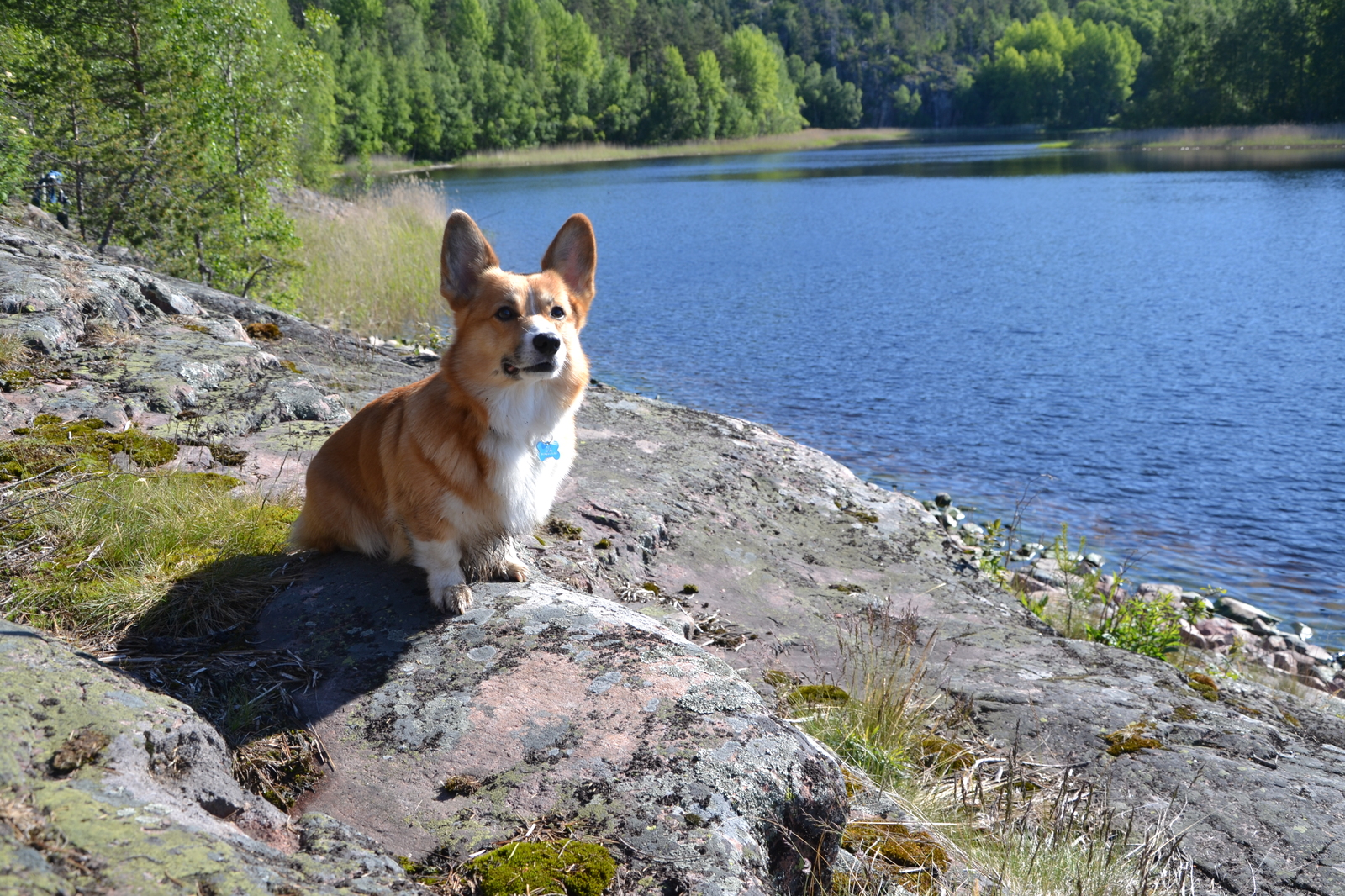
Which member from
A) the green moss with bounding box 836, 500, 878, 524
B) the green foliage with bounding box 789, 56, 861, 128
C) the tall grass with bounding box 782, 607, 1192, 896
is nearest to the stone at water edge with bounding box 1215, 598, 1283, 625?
the green moss with bounding box 836, 500, 878, 524

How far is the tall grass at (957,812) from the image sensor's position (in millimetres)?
2680

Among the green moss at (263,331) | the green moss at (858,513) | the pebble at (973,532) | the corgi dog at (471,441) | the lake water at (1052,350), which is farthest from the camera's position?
the lake water at (1052,350)

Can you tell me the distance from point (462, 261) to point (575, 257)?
48 centimetres

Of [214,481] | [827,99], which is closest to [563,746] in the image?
[214,481]

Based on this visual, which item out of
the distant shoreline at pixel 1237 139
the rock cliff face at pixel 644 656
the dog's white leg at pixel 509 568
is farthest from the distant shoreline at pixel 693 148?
the dog's white leg at pixel 509 568

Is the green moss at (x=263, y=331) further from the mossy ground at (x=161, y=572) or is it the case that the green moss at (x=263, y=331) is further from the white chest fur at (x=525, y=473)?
the white chest fur at (x=525, y=473)

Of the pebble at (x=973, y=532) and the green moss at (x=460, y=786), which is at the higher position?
the green moss at (x=460, y=786)

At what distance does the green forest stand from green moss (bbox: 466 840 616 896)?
7.46 m

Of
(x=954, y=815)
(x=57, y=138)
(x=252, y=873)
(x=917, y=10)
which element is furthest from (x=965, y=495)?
(x=917, y=10)

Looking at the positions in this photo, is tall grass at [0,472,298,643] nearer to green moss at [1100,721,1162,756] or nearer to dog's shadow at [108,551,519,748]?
dog's shadow at [108,551,519,748]

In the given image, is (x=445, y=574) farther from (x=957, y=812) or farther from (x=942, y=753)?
(x=942, y=753)

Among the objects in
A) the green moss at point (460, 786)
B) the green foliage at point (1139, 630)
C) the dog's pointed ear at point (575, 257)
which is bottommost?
the green foliage at point (1139, 630)

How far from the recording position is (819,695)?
3939mm

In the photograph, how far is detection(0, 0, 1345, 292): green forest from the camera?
9523 mm
